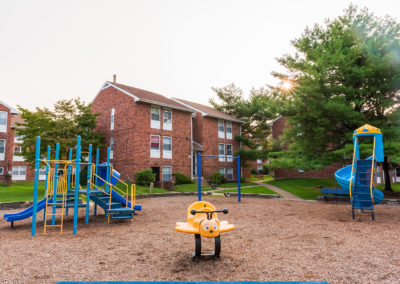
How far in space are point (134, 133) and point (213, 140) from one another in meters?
10.6

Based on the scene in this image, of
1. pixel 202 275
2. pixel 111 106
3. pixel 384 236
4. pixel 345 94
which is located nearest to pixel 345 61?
pixel 345 94

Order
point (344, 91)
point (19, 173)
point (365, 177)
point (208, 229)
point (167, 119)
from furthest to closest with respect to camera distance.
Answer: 1. point (19, 173)
2. point (167, 119)
3. point (344, 91)
4. point (365, 177)
5. point (208, 229)

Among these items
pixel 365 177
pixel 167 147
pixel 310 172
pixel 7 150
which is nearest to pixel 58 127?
pixel 167 147

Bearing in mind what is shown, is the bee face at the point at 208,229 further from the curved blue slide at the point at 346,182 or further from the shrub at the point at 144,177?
the shrub at the point at 144,177

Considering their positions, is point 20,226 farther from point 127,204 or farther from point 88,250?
point 88,250

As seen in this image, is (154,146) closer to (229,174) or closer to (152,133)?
(152,133)

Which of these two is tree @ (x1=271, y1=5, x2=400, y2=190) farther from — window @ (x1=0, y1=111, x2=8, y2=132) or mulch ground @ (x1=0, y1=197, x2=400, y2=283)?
window @ (x1=0, y1=111, x2=8, y2=132)

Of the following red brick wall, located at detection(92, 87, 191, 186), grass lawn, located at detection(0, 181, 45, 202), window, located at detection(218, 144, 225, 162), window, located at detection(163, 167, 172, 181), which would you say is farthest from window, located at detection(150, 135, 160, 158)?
grass lawn, located at detection(0, 181, 45, 202)

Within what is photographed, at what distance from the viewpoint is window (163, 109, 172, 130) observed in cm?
2712

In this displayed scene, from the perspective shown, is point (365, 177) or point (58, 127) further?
point (58, 127)

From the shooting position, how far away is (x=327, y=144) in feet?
60.5

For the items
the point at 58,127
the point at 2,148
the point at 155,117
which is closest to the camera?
the point at 58,127

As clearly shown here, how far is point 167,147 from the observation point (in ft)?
88.5

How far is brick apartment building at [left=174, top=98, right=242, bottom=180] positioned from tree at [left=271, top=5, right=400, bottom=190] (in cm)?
1290
